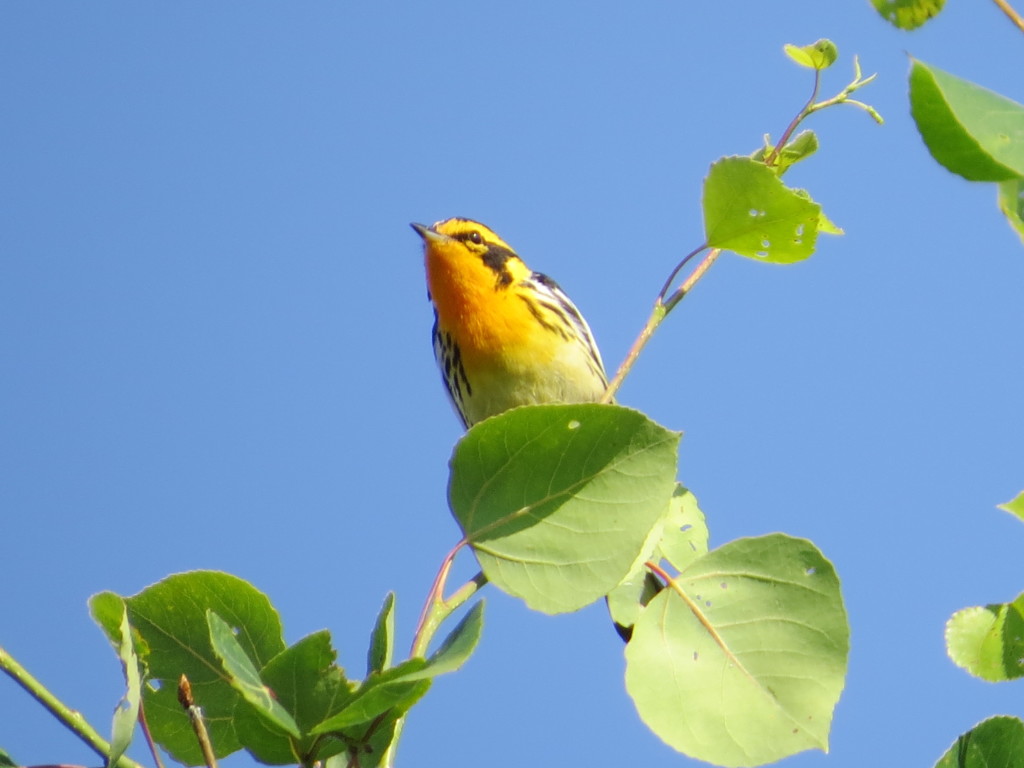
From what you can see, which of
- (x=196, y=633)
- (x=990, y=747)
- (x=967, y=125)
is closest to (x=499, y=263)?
(x=196, y=633)

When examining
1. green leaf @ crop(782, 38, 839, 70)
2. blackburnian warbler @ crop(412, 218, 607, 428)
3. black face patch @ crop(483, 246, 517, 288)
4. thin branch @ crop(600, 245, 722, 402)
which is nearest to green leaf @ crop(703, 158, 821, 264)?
thin branch @ crop(600, 245, 722, 402)

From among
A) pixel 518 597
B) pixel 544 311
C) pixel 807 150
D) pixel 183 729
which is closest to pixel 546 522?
pixel 518 597

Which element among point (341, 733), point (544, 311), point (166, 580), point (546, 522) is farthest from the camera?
point (544, 311)

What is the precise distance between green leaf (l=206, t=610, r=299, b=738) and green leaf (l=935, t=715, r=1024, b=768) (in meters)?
Result: 0.79

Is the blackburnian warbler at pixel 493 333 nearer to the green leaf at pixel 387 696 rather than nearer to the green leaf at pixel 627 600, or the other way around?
the green leaf at pixel 627 600

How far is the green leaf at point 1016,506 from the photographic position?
1644 mm

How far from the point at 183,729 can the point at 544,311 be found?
3.46 meters

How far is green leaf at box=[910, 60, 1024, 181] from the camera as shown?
982mm

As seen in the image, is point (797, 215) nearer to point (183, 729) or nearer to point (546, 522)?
point (546, 522)

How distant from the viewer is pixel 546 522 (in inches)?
62.1

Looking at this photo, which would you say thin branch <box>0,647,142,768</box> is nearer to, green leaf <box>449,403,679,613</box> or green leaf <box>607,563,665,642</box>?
green leaf <box>449,403,679,613</box>

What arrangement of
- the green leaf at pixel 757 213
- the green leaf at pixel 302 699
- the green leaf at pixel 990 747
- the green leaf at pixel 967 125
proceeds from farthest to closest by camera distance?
the green leaf at pixel 757 213, the green leaf at pixel 990 747, the green leaf at pixel 302 699, the green leaf at pixel 967 125

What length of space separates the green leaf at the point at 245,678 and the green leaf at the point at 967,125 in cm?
85

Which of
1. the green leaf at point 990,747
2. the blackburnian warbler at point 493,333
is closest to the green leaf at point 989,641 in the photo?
the green leaf at point 990,747
